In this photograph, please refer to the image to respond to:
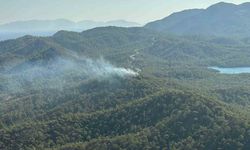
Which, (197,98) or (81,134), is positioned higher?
(197,98)

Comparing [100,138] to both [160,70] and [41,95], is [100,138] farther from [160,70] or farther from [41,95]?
[160,70]

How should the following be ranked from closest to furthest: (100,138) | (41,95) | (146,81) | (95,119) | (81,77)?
(100,138)
(95,119)
(146,81)
(41,95)
(81,77)

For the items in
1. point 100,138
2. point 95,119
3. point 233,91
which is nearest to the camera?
point 100,138

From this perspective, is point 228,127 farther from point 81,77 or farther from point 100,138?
point 81,77

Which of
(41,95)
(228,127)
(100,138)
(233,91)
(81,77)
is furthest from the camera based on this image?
(81,77)

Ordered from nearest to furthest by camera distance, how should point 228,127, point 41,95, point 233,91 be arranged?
point 228,127 → point 233,91 → point 41,95

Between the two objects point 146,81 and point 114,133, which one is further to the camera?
point 146,81

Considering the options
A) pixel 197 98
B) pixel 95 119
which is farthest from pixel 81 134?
pixel 197 98

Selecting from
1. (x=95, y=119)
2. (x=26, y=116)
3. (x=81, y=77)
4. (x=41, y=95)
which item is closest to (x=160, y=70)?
(x=81, y=77)

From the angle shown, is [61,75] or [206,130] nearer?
[206,130]
